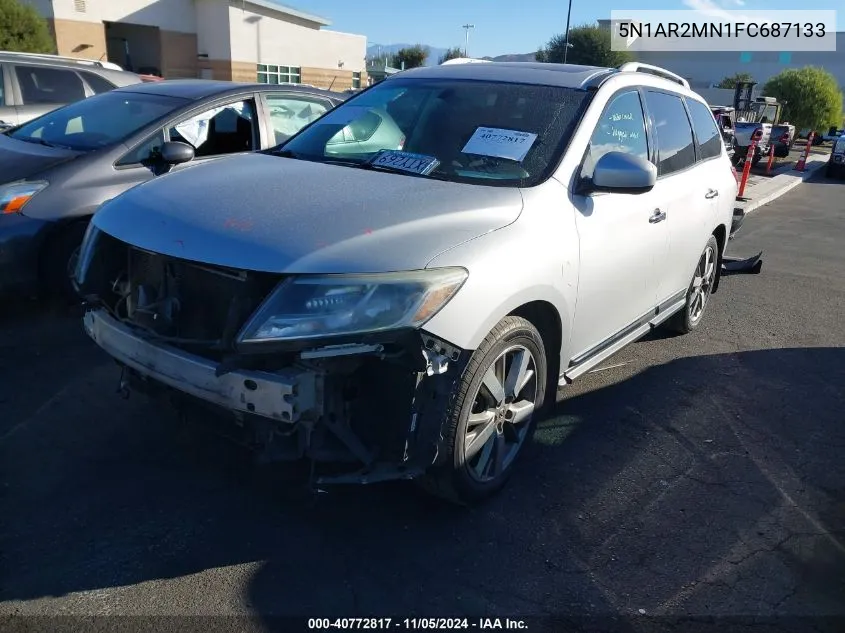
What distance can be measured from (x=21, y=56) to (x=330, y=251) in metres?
7.56

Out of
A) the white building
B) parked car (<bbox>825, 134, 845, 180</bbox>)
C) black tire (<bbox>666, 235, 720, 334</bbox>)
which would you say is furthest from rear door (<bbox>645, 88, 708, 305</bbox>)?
the white building

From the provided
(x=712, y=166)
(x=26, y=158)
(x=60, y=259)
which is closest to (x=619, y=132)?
(x=712, y=166)

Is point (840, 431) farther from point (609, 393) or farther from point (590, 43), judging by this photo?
point (590, 43)

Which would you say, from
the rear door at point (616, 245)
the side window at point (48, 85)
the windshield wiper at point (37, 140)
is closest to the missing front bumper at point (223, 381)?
the rear door at point (616, 245)

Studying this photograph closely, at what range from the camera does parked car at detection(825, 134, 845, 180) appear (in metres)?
20.8

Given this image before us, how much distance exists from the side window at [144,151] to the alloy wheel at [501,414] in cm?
327

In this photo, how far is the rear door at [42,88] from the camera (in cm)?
791

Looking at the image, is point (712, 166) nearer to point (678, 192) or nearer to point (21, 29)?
point (678, 192)

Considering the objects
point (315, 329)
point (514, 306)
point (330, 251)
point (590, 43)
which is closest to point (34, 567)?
point (315, 329)

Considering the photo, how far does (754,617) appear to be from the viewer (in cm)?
254

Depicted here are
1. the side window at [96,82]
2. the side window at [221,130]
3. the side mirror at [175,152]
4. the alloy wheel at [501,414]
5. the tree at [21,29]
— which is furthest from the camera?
the tree at [21,29]

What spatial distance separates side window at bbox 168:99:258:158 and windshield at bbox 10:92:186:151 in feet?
0.60

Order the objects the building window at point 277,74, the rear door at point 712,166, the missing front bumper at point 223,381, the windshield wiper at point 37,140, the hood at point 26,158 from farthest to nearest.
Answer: the building window at point 277,74
the windshield wiper at point 37,140
the rear door at point 712,166
the hood at point 26,158
the missing front bumper at point 223,381

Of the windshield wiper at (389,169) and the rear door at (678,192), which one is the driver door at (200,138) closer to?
the windshield wiper at (389,169)
